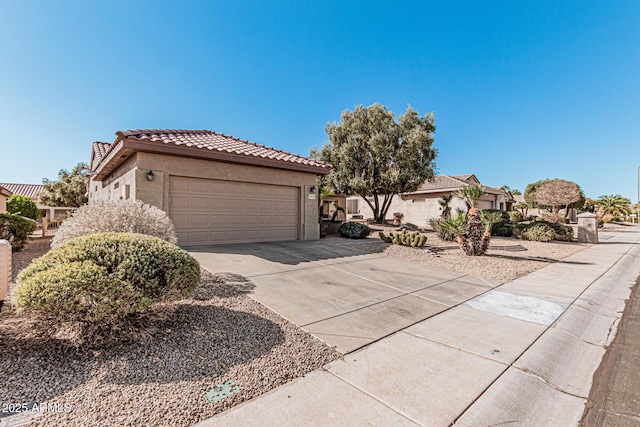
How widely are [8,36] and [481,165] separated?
34.0 meters

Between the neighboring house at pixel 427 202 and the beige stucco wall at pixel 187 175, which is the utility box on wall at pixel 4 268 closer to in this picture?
the beige stucco wall at pixel 187 175

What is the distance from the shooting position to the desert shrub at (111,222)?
5.18 meters

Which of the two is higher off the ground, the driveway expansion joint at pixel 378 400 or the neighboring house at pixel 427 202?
the neighboring house at pixel 427 202

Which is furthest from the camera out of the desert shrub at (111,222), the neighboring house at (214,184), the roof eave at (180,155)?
the neighboring house at (214,184)

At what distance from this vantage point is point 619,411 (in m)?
2.26

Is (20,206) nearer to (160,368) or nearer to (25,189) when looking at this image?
(160,368)

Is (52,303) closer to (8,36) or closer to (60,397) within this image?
(60,397)

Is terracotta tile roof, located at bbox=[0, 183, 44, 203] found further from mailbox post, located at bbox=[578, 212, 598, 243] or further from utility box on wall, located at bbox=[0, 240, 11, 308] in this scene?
mailbox post, located at bbox=[578, 212, 598, 243]

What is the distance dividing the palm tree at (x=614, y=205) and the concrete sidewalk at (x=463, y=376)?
50303mm

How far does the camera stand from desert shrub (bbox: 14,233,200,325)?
261 cm

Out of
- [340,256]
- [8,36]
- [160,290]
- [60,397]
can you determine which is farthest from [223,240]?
[8,36]

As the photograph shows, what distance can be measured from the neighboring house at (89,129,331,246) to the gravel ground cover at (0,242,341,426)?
5721 millimetres

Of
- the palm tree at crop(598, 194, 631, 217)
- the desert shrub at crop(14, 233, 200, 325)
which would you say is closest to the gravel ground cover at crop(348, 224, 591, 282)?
→ the desert shrub at crop(14, 233, 200, 325)

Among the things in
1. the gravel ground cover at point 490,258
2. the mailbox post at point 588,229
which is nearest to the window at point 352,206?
the gravel ground cover at point 490,258
